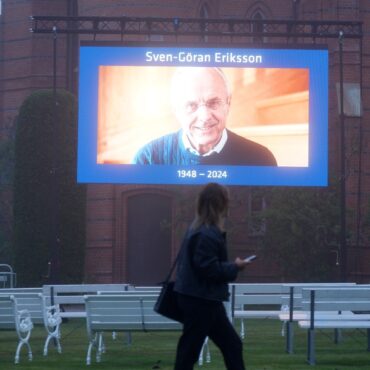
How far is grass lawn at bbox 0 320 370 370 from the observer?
541 inches

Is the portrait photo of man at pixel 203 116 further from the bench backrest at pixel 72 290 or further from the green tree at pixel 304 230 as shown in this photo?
the green tree at pixel 304 230

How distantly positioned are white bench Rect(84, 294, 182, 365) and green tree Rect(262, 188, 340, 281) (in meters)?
17.4

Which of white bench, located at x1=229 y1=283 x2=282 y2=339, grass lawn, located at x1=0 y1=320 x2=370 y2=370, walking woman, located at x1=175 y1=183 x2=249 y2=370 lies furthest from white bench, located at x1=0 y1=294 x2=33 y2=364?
walking woman, located at x1=175 y1=183 x2=249 y2=370

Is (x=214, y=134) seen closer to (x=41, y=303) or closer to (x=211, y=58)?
(x=211, y=58)

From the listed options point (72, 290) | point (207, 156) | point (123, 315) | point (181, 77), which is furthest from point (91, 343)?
point (181, 77)

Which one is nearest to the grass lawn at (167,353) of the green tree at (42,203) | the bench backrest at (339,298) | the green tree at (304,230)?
the bench backrest at (339,298)

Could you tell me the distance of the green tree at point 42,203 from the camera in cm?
2770

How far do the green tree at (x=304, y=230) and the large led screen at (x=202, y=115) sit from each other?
5.86m

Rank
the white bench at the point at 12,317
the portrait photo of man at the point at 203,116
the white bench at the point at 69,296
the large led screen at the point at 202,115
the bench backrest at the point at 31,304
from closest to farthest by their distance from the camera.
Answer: the white bench at the point at 12,317 < the bench backrest at the point at 31,304 < the white bench at the point at 69,296 < the large led screen at the point at 202,115 < the portrait photo of man at the point at 203,116

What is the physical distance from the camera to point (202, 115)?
25188 millimetres

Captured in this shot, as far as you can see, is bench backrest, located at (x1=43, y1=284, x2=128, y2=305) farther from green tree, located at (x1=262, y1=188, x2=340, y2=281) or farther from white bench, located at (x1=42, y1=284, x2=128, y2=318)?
green tree, located at (x1=262, y1=188, x2=340, y2=281)

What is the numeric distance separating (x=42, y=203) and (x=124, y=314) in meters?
14.2

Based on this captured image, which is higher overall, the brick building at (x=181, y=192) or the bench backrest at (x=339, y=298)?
the brick building at (x=181, y=192)

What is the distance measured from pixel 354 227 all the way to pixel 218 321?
87.5ft
